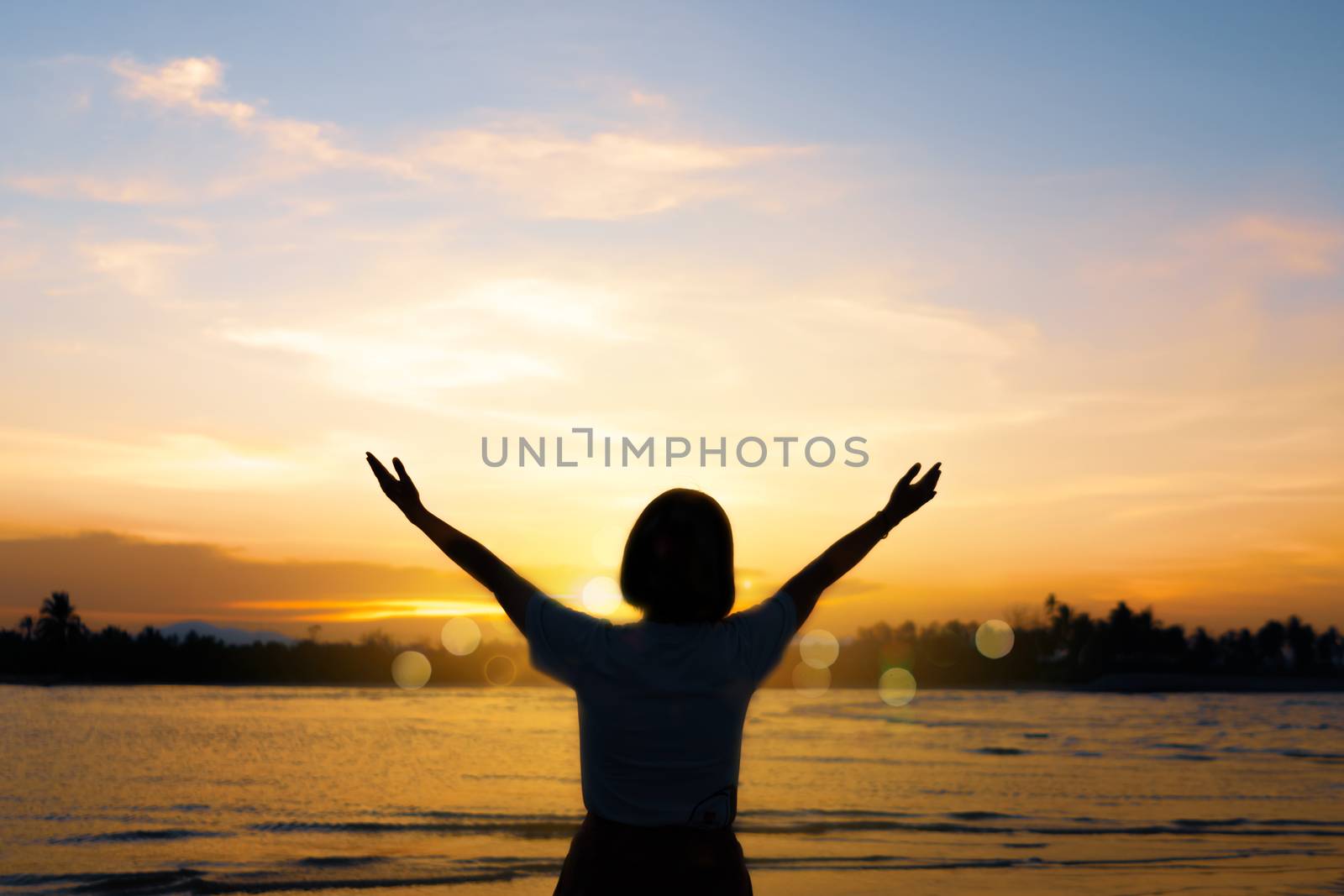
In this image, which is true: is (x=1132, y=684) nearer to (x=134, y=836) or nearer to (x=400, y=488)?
(x=134, y=836)

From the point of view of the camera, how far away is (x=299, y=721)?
4409 cm

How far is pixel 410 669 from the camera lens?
419 feet

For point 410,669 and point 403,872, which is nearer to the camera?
point 403,872

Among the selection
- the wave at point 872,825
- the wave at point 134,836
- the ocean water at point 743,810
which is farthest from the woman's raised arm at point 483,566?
the wave at point 134,836

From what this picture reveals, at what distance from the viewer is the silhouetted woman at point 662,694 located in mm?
1976

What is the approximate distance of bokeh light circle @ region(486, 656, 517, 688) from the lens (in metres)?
125

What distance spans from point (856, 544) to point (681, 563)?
1.56 feet

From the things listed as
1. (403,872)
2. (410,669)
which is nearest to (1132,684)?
(410,669)

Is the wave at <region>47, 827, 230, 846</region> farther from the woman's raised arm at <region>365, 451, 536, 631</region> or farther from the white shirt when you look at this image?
the white shirt

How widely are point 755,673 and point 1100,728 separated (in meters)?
48.2

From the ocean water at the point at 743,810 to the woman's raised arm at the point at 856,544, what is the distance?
10980 millimetres

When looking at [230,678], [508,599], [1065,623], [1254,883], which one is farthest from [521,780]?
[1065,623]

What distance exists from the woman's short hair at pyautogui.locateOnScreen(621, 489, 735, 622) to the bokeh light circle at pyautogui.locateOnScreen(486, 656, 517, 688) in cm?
12173


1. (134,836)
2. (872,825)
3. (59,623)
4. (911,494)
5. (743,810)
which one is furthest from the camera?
(59,623)
